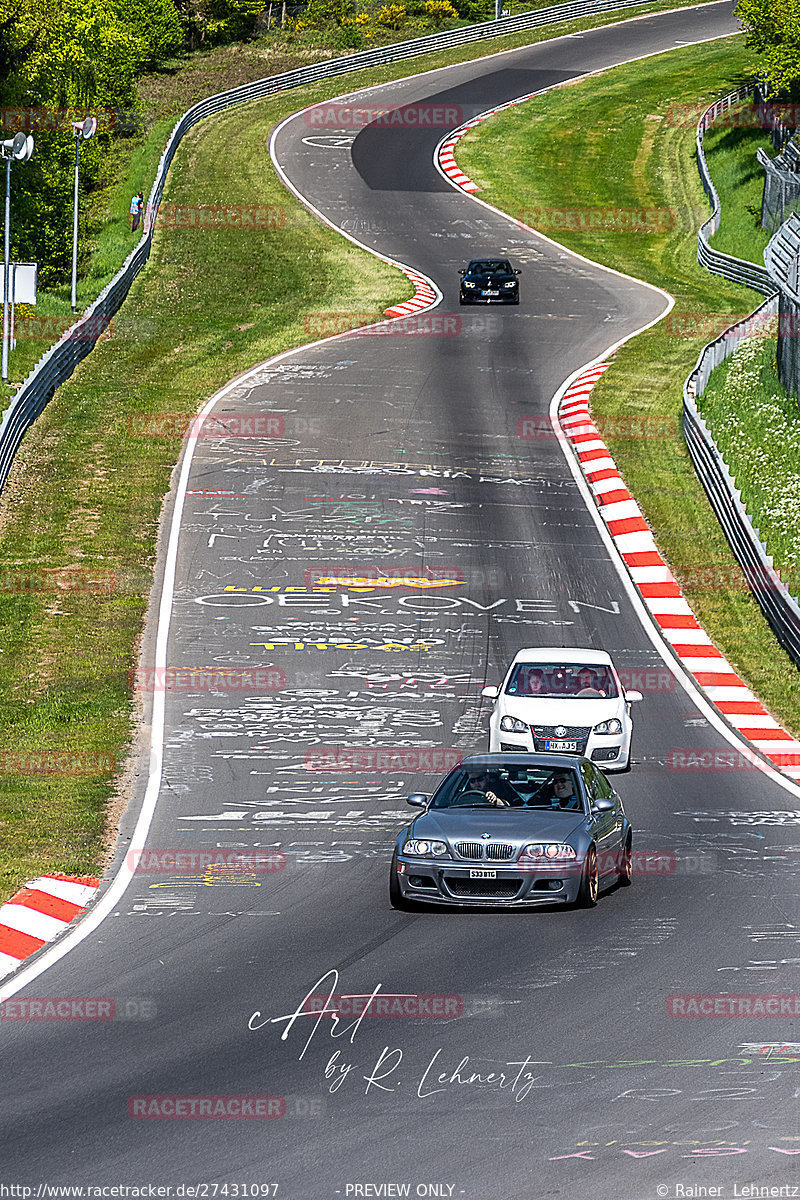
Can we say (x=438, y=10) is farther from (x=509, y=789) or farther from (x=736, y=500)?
(x=509, y=789)

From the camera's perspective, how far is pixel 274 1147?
8750 mm

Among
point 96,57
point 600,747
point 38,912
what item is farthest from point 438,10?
point 38,912

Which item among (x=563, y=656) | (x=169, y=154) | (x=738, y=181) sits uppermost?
(x=169, y=154)

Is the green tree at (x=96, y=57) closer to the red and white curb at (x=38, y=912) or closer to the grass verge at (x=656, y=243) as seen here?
the grass verge at (x=656, y=243)

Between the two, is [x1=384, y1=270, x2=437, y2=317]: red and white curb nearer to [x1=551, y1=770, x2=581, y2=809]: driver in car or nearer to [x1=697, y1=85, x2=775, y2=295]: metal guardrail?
[x1=697, y1=85, x2=775, y2=295]: metal guardrail

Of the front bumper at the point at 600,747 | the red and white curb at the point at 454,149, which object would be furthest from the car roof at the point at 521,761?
the red and white curb at the point at 454,149

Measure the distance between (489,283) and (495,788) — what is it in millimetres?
36985

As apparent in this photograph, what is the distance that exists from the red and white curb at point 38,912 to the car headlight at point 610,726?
6654 mm

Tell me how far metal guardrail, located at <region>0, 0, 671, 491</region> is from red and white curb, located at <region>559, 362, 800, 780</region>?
38.8 feet

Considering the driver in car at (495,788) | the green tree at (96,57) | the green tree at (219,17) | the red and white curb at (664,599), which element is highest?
the green tree at (219,17)

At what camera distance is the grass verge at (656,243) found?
28125mm

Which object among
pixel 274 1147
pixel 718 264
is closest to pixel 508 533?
pixel 274 1147

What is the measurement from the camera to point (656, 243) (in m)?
60.8

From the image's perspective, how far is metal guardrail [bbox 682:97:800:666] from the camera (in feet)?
84.0
